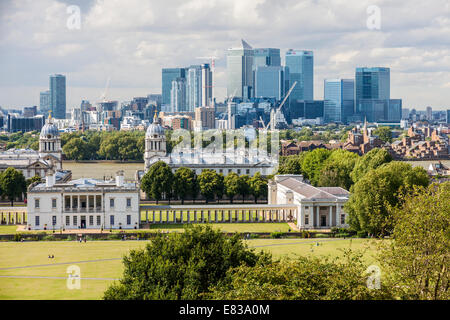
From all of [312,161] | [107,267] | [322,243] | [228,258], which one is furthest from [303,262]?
[312,161]

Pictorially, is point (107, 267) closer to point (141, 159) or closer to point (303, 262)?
point (303, 262)

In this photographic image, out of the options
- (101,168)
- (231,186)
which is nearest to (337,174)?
(231,186)

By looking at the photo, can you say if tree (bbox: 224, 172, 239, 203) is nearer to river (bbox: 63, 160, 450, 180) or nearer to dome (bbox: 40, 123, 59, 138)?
dome (bbox: 40, 123, 59, 138)

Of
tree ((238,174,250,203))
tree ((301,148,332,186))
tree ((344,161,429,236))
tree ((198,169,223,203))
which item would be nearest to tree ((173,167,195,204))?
tree ((198,169,223,203))

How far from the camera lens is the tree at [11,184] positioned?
64000 millimetres

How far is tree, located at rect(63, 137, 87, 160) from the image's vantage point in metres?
116

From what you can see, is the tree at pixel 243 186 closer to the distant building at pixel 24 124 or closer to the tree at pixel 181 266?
the tree at pixel 181 266

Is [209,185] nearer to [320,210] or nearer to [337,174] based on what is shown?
[337,174]

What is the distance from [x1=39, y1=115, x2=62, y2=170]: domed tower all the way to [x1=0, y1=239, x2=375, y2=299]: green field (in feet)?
112

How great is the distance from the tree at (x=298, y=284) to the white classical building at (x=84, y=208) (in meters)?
30.2

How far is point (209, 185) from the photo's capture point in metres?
65.1

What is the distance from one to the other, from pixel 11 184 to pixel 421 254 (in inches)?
1886

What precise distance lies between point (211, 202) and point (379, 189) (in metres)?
23.1

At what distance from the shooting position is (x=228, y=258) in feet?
84.8
